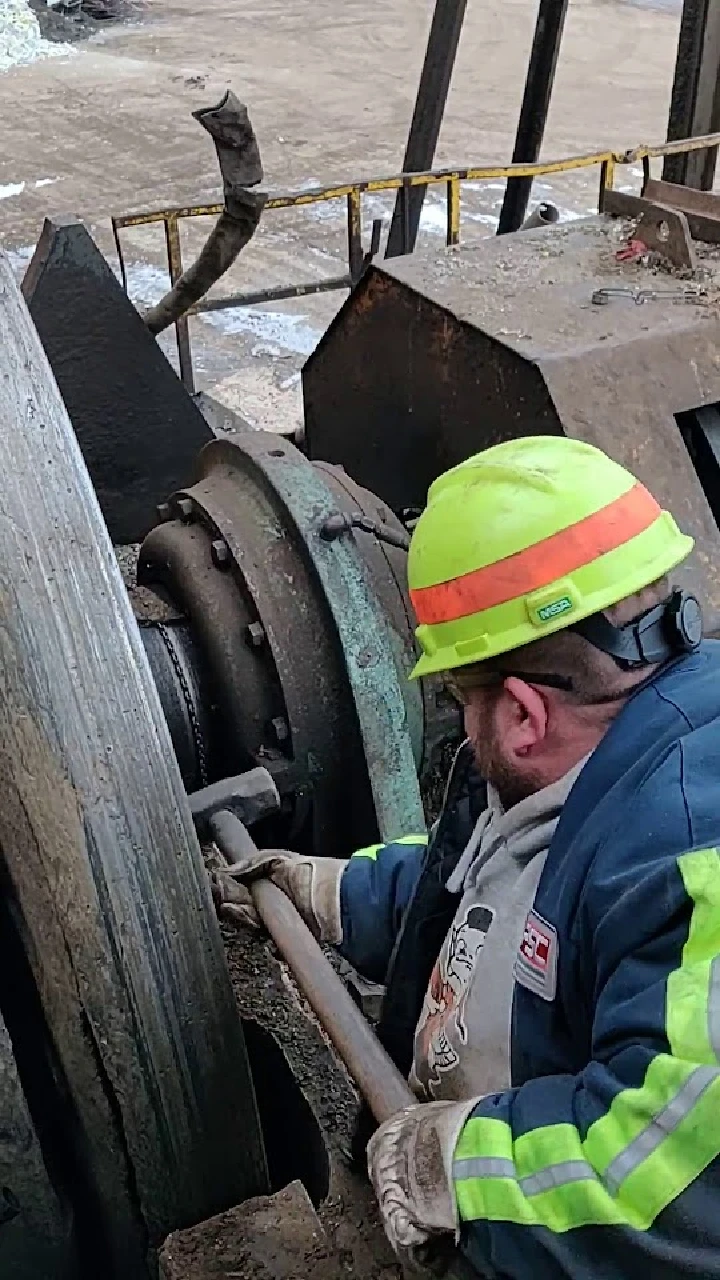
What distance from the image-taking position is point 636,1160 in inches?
40.4

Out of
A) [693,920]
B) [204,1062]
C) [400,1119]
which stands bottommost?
[204,1062]

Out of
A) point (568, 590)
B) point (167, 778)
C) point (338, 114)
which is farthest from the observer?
point (338, 114)

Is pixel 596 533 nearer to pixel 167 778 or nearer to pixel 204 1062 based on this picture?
pixel 167 778

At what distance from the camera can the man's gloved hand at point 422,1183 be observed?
1.18 meters

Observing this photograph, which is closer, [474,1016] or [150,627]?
[474,1016]

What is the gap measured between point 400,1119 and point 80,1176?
1.80 ft

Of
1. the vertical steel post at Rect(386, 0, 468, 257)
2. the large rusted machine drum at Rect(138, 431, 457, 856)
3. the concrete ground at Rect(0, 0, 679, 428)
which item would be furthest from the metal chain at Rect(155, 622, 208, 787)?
the concrete ground at Rect(0, 0, 679, 428)

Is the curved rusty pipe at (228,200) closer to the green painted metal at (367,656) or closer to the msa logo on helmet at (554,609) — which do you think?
the green painted metal at (367,656)

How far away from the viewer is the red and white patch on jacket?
1.21 m

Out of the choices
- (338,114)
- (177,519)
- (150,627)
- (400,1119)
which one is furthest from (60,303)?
(338,114)

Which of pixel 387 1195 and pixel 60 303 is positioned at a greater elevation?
pixel 60 303

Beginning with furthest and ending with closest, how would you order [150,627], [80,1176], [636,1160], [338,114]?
[338,114]
[150,627]
[80,1176]
[636,1160]

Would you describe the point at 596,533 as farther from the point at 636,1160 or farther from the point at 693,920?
the point at 636,1160

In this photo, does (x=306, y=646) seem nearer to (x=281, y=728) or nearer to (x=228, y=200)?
(x=281, y=728)
